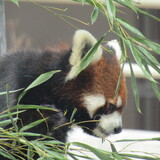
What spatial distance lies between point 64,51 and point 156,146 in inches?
61.5

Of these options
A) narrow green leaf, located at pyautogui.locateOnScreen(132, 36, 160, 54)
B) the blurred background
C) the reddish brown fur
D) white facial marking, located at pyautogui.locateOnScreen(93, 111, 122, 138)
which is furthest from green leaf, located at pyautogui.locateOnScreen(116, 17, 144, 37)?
the blurred background

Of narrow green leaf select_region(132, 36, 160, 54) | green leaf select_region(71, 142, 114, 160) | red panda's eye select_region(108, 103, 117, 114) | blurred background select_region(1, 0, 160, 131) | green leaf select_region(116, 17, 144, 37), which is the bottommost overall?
blurred background select_region(1, 0, 160, 131)

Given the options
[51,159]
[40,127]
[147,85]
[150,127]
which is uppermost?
[51,159]

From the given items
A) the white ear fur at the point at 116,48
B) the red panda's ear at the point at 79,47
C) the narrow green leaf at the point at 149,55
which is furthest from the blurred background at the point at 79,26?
the narrow green leaf at the point at 149,55

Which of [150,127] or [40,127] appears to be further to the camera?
[150,127]

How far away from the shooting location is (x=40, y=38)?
7.33m

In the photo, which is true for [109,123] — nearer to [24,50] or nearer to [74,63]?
[74,63]

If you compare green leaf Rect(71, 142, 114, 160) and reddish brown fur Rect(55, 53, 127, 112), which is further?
reddish brown fur Rect(55, 53, 127, 112)

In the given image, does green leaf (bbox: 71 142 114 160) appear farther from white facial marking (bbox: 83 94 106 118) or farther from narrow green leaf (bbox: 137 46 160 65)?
white facial marking (bbox: 83 94 106 118)

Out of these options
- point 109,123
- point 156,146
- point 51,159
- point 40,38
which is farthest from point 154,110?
point 51,159

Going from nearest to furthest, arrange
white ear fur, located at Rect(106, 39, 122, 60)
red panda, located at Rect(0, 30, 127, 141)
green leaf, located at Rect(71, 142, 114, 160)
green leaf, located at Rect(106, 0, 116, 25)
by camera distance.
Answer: green leaf, located at Rect(106, 0, 116, 25), green leaf, located at Rect(71, 142, 114, 160), red panda, located at Rect(0, 30, 127, 141), white ear fur, located at Rect(106, 39, 122, 60)

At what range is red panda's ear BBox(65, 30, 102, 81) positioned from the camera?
3.49 meters

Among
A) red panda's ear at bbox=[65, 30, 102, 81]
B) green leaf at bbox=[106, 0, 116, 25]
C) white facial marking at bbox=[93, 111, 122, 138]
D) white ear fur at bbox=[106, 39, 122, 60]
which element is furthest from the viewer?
white ear fur at bbox=[106, 39, 122, 60]

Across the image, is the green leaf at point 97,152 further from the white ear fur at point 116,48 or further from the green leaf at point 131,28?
the white ear fur at point 116,48
